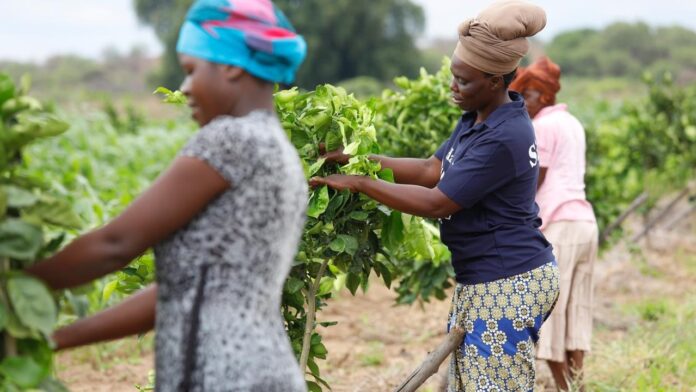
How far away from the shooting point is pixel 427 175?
336 cm

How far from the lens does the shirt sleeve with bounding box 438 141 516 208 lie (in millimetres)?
2855

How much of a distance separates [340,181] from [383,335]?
4.15 metres

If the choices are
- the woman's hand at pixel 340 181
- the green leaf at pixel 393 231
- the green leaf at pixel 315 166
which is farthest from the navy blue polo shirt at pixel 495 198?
the green leaf at pixel 315 166

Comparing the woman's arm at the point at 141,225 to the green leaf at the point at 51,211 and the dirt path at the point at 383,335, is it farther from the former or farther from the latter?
the dirt path at the point at 383,335

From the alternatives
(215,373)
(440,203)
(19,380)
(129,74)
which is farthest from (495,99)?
(129,74)

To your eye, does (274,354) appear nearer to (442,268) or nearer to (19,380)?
(19,380)

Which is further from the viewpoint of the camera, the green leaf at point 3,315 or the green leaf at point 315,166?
the green leaf at point 315,166

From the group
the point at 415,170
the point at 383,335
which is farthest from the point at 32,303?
the point at 383,335

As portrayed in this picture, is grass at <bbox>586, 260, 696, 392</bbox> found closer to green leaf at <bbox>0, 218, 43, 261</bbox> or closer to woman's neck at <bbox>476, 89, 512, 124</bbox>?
woman's neck at <bbox>476, 89, 512, 124</bbox>

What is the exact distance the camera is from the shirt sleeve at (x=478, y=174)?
2.86m

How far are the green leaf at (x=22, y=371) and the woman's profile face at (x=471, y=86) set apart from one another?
1.74 meters

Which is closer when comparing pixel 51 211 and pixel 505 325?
pixel 51 211

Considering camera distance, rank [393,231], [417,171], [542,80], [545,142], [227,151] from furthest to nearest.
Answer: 1. [542,80]
2. [545,142]
3. [417,171]
4. [393,231]
5. [227,151]

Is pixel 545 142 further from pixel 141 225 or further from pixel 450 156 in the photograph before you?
pixel 141 225
